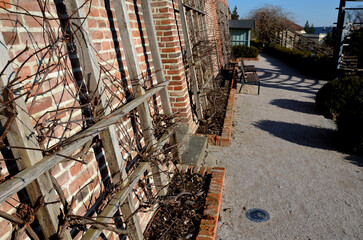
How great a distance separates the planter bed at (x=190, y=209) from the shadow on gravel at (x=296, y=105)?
4713mm

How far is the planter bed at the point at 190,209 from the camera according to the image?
7.93 feet

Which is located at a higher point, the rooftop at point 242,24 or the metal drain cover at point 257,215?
the rooftop at point 242,24

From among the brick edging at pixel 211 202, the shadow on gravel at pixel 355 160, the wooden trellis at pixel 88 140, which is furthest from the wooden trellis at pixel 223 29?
the wooden trellis at pixel 88 140

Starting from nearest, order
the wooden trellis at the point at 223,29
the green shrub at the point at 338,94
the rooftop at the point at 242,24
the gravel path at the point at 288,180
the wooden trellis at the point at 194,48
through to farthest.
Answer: the gravel path at the point at 288,180 → the wooden trellis at the point at 194,48 → the green shrub at the point at 338,94 → the wooden trellis at the point at 223,29 → the rooftop at the point at 242,24

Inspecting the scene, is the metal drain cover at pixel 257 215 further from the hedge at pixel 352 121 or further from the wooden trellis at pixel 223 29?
the wooden trellis at pixel 223 29

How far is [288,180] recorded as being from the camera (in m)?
3.63

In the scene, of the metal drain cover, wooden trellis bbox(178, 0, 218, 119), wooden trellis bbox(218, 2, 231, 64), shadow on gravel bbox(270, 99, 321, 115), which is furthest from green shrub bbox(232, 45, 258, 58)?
the metal drain cover

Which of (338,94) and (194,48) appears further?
(338,94)

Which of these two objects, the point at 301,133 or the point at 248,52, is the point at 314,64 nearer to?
the point at 248,52

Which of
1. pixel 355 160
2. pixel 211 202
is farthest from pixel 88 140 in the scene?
pixel 355 160

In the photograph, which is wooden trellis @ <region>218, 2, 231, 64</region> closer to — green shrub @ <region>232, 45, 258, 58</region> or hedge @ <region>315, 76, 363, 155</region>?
hedge @ <region>315, 76, 363, 155</region>

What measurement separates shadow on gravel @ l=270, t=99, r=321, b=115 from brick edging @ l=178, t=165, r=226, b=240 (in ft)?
15.4

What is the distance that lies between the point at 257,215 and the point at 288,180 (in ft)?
3.31

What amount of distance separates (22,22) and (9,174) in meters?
0.83
